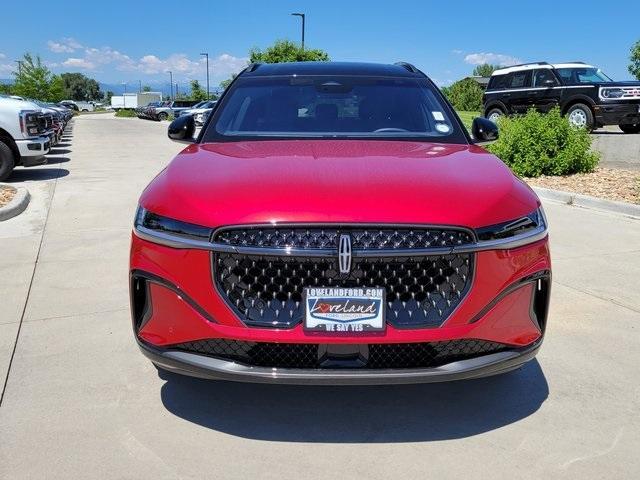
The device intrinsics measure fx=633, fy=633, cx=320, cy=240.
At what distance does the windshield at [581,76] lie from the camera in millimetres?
16625

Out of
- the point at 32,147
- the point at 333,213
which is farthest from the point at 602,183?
the point at 32,147

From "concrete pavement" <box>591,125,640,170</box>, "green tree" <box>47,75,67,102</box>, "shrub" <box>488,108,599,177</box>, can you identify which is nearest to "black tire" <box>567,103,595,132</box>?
"concrete pavement" <box>591,125,640,170</box>

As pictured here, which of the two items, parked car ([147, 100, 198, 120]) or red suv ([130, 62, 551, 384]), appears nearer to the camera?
red suv ([130, 62, 551, 384])

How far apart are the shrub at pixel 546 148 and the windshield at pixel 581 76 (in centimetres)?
633

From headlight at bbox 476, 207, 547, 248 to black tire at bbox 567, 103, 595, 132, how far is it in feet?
48.5

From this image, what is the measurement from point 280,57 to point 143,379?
43.4 m

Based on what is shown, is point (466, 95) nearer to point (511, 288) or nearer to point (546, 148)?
point (546, 148)

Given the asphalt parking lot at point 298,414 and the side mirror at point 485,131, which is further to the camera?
the side mirror at point 485,131

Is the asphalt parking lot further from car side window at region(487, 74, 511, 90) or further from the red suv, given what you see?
car side window at region(487, 74, 511, 90)

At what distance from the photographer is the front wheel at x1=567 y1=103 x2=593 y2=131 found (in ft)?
53.5

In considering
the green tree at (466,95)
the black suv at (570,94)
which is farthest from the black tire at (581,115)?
the green tree at (466,95)

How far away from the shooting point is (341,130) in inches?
155

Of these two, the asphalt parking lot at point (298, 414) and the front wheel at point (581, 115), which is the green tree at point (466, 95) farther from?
the asphalt parking lot at point (298, 414)

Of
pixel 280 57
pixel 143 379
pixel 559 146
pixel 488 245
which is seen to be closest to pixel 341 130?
pixel 488 245
